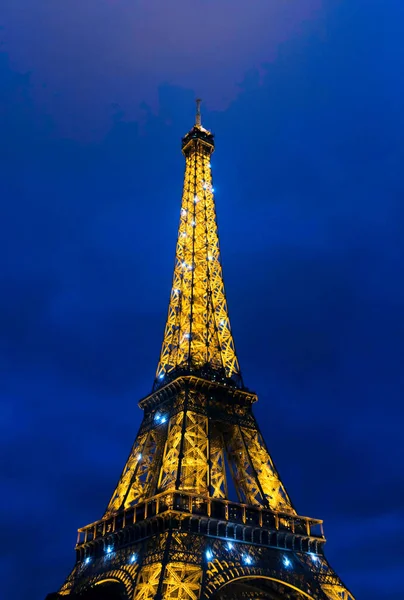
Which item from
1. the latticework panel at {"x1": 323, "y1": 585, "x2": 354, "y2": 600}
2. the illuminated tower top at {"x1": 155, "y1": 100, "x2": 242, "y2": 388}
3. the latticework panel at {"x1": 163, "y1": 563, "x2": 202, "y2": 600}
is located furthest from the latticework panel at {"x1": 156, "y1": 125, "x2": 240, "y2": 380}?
the latticework panel at {"x1": 323, "y1": 585, "x2": 354, "y2": 600}

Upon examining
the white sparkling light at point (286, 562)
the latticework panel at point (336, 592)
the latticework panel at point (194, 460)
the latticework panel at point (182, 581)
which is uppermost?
the latticework panel at point (194, 460)

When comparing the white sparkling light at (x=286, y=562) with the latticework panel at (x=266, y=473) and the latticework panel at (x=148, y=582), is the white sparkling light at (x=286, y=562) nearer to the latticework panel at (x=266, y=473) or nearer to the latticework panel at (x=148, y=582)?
the latticework panel at (x=266, y=473)

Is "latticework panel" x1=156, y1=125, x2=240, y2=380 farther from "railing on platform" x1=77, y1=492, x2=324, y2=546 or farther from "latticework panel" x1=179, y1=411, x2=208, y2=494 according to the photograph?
"railing on platform" x1=77, y1=492, x2=324, y2=546

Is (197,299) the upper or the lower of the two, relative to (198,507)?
upper

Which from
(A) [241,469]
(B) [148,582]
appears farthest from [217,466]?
(B) [148,582]

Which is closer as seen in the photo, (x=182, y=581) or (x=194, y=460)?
(x=182, y=581)

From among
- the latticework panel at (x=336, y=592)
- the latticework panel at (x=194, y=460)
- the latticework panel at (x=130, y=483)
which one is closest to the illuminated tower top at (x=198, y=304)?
the latticework panel at (x=194, y=460)

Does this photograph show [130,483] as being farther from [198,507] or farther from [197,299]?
[197,299]
